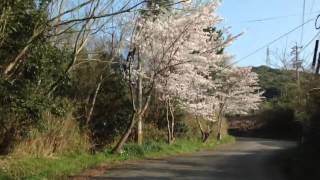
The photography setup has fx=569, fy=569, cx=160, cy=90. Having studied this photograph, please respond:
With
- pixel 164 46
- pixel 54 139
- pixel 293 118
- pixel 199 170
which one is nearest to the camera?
pixel 199 170

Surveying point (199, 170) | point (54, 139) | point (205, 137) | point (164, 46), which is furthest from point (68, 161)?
point (205, 137)

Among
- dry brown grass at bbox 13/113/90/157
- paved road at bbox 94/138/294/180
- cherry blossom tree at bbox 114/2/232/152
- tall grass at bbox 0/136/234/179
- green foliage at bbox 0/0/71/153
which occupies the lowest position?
paved road at bbox 94/138/294/180

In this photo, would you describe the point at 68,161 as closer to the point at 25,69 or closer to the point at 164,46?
the point at 25,69

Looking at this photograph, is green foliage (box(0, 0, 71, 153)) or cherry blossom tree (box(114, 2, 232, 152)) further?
cherry blossom tree (box(114, 2, 232, 152))

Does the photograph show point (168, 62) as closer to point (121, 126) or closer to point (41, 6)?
point (121, 126)

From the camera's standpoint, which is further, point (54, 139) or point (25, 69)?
point (54, 139)

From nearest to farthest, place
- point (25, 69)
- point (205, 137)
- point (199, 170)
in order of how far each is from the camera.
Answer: point (25, 69) < point (199, 170) < point (205, 137)

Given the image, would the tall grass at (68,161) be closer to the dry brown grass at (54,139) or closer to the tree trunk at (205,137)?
the dry brown grass at (54,139)

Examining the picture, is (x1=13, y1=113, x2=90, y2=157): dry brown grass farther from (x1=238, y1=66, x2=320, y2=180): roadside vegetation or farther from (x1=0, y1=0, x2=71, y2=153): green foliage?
(x1=238, y1=66, x2=320, y2=180): roadside vegetation

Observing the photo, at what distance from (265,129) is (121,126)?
138 feet

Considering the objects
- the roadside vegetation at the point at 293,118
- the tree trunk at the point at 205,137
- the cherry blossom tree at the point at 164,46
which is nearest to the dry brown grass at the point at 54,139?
the cherry blossom tree at the point at 164,46

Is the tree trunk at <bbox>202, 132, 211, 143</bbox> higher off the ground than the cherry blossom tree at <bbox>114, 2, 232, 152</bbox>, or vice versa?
the cherry blossom tree at <bbox>114, 2, 232, 152</bbox>

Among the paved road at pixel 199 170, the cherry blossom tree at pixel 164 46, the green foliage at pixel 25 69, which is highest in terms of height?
the cherry blossom tree at pixel 164 46

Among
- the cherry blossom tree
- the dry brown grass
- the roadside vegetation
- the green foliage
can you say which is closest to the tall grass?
the dry brown grass
